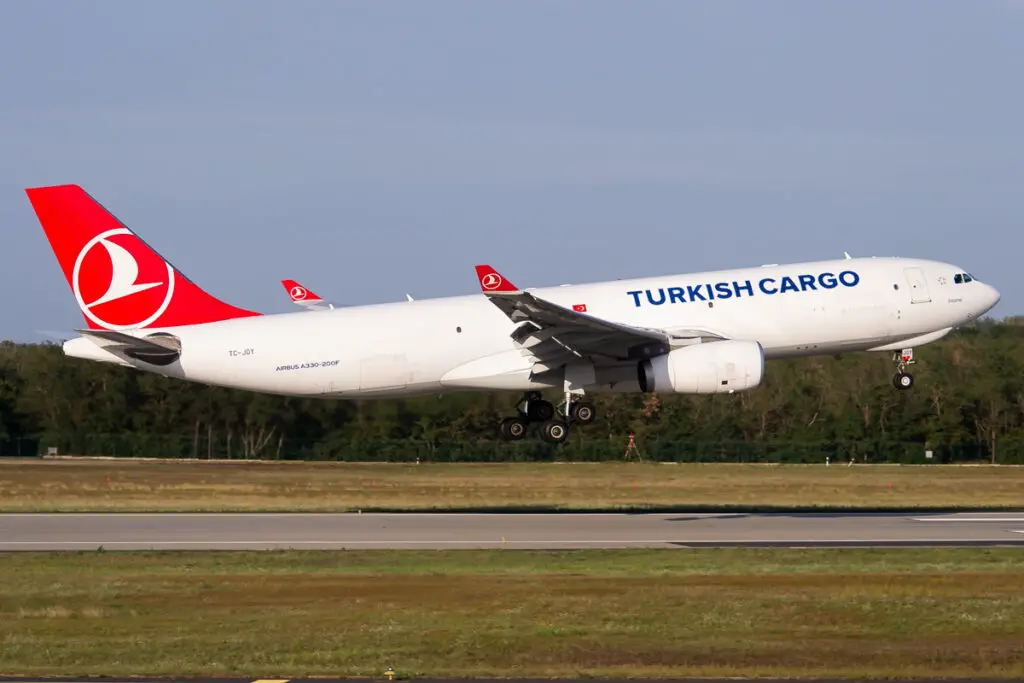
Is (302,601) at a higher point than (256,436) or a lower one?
lower

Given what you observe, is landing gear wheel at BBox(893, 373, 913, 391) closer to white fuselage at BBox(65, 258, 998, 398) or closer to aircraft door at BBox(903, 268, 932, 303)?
white fuselage at BBox(65, 258, 998, 398)

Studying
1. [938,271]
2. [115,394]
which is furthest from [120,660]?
[115,394]

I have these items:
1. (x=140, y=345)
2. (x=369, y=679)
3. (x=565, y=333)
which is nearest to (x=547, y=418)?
(x=565, y=333)

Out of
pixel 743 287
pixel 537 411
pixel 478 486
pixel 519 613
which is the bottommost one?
pixel 519 613

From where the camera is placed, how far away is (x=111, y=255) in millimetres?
43406

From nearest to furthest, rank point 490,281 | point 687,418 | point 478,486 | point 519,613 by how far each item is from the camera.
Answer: point 519,613 < point 490,281 < point 478,486 < point 687,418

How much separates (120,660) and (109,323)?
23.7 metres

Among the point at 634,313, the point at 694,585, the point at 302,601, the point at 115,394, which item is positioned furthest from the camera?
the point at 115,394

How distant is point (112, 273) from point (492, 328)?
36.2ft

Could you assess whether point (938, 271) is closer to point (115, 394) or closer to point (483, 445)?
point (483, 445)

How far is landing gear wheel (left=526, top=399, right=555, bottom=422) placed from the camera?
44.4m

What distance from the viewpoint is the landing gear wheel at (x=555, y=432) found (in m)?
42.6

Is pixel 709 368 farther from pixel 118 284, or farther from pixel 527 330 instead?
pixel 118 284

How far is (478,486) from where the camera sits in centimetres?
5562
